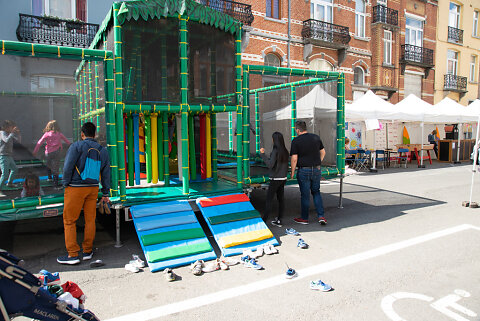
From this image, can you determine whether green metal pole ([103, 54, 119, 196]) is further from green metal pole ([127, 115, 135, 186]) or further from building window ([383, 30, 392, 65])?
building window ([383, 30, 392, 65])

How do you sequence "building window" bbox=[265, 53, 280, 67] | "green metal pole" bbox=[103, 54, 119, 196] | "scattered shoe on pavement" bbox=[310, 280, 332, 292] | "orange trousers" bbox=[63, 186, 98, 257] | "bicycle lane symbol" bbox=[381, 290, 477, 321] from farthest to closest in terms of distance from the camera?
"building window" bbox=[265, 53, 280, 67]
"green metal pole" bbox=[103, 54, 119, 196]
"orange trousers" bbox=[63, 186, 98, 257]
"scattered shoe on pavement" bbox=[310, 280, 332, 292]
"bicycle lane symbol" bbox=[381, 290, 477, 321]

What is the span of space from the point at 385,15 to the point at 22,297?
81.6 feet

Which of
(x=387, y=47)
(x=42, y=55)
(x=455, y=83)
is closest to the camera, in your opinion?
(x=42, y=55)

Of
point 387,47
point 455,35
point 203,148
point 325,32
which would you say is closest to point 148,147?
point 203,148

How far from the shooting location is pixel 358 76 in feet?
72.9

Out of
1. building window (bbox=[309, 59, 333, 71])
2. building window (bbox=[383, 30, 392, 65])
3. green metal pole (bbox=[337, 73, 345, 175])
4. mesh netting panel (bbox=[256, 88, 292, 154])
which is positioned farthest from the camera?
building window (bbox=[383, 30, 392, 65])

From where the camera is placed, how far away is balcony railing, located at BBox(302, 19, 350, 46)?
18922mm

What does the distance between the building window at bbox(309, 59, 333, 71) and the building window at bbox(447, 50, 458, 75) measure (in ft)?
41.1

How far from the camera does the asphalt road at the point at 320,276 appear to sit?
3551mm

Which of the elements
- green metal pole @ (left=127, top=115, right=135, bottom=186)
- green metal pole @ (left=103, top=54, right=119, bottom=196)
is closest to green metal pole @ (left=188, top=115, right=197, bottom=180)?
green metal pole @ (left=127, top=115, right=135, bottom=186)

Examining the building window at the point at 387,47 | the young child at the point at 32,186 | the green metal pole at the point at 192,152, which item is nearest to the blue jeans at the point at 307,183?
the green metal pole at the point at 192,152

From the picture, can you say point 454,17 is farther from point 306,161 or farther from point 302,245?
point 302,245

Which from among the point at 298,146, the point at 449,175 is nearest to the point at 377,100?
the point at 449,175

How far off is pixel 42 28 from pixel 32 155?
387 inches
